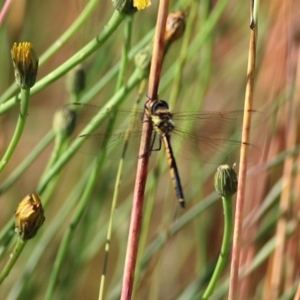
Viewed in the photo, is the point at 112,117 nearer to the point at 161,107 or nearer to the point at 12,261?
the point at 161,107

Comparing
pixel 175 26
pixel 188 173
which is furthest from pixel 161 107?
pixel 188 173

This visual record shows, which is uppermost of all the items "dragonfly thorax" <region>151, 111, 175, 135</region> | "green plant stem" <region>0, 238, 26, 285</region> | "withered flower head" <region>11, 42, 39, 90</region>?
"withered flower head" <region>11, 42, 39, 90</region>

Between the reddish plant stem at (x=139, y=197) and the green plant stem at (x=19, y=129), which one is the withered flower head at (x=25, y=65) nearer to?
the green plant stem at (x=19, y=129)

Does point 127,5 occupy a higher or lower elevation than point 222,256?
higher

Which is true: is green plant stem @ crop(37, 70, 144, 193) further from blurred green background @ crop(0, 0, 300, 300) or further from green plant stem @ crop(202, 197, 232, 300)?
green plant stem @ crop(202, 197, 232, 300)

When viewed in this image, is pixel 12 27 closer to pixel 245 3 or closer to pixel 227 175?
pixel 245 3

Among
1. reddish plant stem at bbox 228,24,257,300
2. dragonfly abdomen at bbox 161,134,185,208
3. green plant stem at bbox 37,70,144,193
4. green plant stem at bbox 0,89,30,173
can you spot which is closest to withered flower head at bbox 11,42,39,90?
green plant stem at bbox 0,89,30,173

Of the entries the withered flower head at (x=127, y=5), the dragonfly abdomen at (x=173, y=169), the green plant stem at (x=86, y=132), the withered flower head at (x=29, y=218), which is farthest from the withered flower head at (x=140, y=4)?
A: the dragonfly abdomen at (x=173, y=169)
